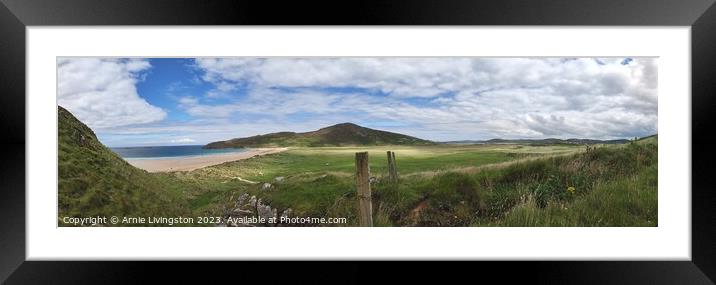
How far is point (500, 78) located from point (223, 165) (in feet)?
7.38

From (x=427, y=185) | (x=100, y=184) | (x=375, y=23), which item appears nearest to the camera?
(x=375, y=23)

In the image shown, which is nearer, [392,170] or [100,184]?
[100,184]

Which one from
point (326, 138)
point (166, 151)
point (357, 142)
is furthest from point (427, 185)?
point (166, 151)

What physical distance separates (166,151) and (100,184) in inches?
21.6

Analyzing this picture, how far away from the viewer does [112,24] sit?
281 centimetres

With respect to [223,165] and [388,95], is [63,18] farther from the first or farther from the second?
[388,95]

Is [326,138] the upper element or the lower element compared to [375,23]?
lower

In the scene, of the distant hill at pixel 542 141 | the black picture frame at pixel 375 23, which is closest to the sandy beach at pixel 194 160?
the black picture frame at pixel 375 23

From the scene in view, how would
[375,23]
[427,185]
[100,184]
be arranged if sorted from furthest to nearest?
[427,185]
[100,184]
[375,23]

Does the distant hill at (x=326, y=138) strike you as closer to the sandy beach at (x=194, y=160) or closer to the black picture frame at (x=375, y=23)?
the sandy beach at (x=194, y=160)

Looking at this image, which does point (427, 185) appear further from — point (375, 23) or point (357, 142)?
point (375, 23)

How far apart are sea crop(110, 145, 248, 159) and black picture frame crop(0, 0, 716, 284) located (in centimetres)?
66

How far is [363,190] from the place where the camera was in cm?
319

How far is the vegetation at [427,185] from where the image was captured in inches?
125
